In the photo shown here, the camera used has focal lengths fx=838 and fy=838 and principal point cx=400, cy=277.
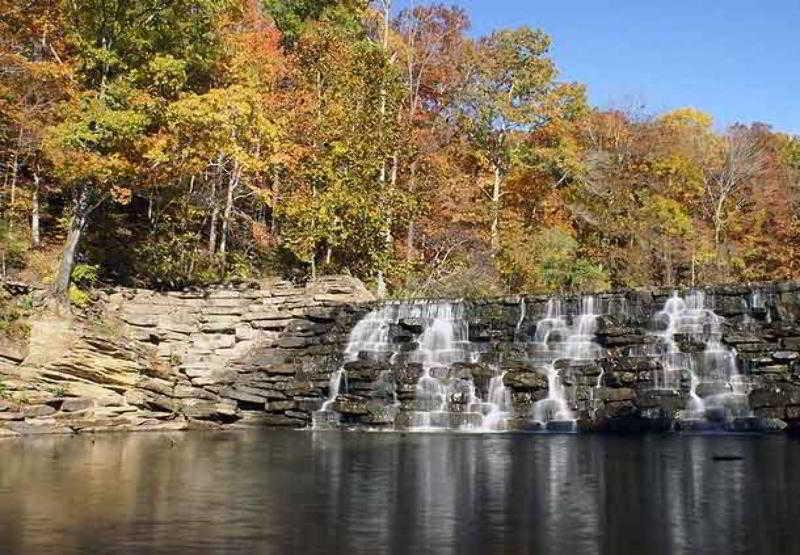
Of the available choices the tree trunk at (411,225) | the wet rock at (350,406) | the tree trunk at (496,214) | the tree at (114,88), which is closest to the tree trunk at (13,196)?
the tree at (114,88)

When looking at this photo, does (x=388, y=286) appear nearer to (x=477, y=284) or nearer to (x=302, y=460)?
(x=477, y=284)

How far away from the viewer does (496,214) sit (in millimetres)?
35688

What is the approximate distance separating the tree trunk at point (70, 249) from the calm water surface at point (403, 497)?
238 inches

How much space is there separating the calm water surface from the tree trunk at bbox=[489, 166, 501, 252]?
1897 cm

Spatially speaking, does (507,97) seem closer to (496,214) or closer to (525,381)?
(496,214)

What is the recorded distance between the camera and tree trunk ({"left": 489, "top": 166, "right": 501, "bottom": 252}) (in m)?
35.3

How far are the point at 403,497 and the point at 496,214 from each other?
26.2 meters

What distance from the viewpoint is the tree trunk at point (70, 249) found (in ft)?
72.3

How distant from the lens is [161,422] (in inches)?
835

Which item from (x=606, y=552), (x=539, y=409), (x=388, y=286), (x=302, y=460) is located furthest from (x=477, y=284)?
(x=606, y=552)

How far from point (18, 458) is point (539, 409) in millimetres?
11850

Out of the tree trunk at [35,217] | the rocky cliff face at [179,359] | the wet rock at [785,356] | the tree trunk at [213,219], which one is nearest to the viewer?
the rocky cliff face at [179,359]

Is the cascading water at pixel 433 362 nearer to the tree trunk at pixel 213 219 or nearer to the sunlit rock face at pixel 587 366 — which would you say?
the sunlit rock face at pixel 587 366

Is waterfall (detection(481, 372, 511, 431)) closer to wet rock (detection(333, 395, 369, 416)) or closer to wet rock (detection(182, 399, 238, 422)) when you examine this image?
wet rock (detection(333, 395, 369, 416))
